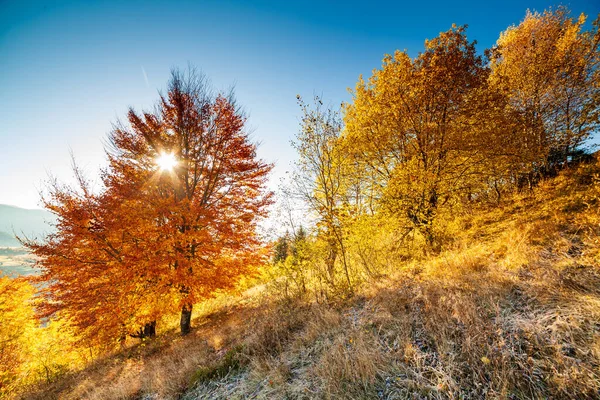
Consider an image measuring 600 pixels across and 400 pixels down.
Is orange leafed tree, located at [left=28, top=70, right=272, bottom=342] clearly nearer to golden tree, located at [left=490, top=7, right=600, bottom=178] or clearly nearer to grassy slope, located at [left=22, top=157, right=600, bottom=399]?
grassy slope, located at [left=22, top=157, right=600, bottom=399]

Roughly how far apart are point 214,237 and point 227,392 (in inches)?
194

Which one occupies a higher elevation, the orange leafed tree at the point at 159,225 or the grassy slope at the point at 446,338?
the orange leafed tree at the point at 159,225

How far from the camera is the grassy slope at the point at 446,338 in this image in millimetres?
2682

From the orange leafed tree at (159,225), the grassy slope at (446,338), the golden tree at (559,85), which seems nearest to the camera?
the grassy slope at (446,338)

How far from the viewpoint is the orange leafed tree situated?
722cm

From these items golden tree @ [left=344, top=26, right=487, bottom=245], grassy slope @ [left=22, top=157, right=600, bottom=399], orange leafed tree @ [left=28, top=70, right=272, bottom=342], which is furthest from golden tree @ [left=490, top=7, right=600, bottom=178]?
orange leafed tree @ [left=28, top=70, right=272, bottom=342]

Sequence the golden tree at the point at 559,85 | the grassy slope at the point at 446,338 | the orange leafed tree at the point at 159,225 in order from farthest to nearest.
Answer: the golden tree at the point at 559,85 < the orange leafed tree at the point at 159,225 < the grassy slope at the point at 446,338

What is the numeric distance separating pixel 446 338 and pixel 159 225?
8776 millimetres

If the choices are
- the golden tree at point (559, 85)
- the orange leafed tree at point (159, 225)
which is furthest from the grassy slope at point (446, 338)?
the golden tree at point (559, 85)

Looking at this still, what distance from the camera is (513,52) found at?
11875 mm

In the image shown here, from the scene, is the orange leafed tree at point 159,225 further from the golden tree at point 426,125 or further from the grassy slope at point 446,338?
the golden tree at point 426,125

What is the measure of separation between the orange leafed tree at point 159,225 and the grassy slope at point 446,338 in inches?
86.1

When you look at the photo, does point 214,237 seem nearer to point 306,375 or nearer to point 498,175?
point 306,375

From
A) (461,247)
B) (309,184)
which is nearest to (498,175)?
(461,247)
